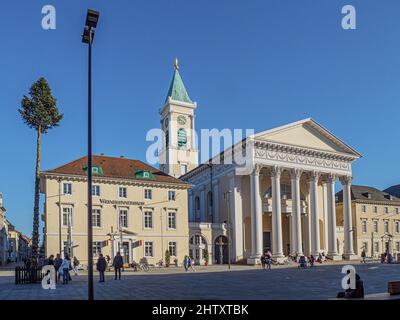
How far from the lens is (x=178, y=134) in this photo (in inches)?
3479

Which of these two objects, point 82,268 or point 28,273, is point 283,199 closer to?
point 82,268

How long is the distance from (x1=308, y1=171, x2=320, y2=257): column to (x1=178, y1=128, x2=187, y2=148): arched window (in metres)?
30.7

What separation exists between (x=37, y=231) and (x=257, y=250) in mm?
31475

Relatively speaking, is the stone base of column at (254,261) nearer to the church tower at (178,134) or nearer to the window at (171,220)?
the window at (171,220)

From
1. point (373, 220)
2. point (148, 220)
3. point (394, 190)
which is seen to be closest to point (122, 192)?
point (148, 220)

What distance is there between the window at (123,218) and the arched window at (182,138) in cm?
3731

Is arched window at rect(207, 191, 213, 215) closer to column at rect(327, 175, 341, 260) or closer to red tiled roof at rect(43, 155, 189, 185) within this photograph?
red tiled roof at rect(43, 155, 189, 185)

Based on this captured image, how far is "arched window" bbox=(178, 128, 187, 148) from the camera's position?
8791cm

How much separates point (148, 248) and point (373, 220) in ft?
134

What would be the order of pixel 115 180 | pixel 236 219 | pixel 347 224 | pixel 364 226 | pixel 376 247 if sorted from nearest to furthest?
pixel 115 180
pixel 236 219
pixel 347 224
pixel 364 226
pixel 376 247

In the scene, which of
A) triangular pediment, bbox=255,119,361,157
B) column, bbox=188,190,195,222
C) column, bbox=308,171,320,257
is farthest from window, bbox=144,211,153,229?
column, bbox=308,171,320,257

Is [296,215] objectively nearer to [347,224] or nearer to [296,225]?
[296,225]

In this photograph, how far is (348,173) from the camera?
66.8 meters
